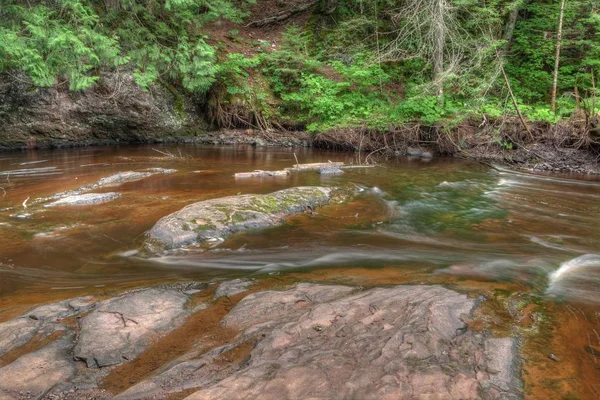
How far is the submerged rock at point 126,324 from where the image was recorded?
242 cm

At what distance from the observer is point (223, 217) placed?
5.00m

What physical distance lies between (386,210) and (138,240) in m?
3.56

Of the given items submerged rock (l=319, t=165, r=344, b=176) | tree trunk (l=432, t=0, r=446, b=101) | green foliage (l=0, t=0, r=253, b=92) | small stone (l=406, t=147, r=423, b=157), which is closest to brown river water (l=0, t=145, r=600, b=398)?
submerged rock (l=319, t=165, r=344, b=176)

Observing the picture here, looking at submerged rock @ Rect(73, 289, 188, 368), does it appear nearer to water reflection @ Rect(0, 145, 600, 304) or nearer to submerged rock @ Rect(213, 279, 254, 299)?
submerged rock @ Rect(213, 279, 254, 299)

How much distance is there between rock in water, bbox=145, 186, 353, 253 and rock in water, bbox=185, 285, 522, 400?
1.74 meters

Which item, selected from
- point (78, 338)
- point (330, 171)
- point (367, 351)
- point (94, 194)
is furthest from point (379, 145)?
point (78, 338)

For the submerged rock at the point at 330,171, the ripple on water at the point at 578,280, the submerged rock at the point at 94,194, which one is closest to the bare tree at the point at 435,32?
the submerged rock at the point at 330,171

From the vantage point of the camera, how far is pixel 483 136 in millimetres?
11297

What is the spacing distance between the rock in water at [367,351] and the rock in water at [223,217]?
1.74m

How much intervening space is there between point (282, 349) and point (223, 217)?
2839 mm

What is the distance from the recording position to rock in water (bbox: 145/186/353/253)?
4523 mm

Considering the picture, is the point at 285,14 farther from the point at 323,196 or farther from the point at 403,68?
the point at 323,196

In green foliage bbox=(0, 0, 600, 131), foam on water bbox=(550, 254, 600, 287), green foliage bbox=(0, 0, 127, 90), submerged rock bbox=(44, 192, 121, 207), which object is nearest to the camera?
foam on water bbox=(550, 254, 600, 287)

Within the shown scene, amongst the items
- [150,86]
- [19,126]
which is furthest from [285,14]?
[19,126]
